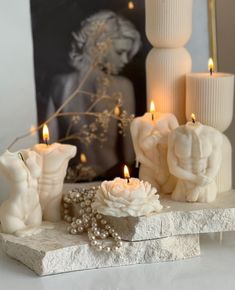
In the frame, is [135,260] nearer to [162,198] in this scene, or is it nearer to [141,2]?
[162,198]

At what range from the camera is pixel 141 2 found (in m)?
0.98

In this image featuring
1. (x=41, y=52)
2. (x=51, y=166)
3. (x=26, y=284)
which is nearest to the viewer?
(x=26, y=284)

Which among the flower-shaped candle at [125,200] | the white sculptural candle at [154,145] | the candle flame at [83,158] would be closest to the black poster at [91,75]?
the candle flame at [83,158]

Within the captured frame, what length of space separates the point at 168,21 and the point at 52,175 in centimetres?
27

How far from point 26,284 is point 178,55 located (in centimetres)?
39

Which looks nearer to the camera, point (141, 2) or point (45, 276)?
point (45, 276)

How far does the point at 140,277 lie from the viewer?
752 millimetres

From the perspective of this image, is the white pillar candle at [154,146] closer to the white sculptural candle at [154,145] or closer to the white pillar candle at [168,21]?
the white sculptural candle at [154,145]

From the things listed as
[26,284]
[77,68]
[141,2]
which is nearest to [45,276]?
[26,284]

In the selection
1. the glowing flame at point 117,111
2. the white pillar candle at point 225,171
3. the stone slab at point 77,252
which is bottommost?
the stone slab at point 77,252

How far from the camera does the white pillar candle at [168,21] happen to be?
0.90 m

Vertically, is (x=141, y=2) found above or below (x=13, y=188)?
above

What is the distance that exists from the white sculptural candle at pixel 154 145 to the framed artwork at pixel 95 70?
114 millimetres

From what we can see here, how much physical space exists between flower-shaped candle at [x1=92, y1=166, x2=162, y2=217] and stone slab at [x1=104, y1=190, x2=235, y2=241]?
1cm
